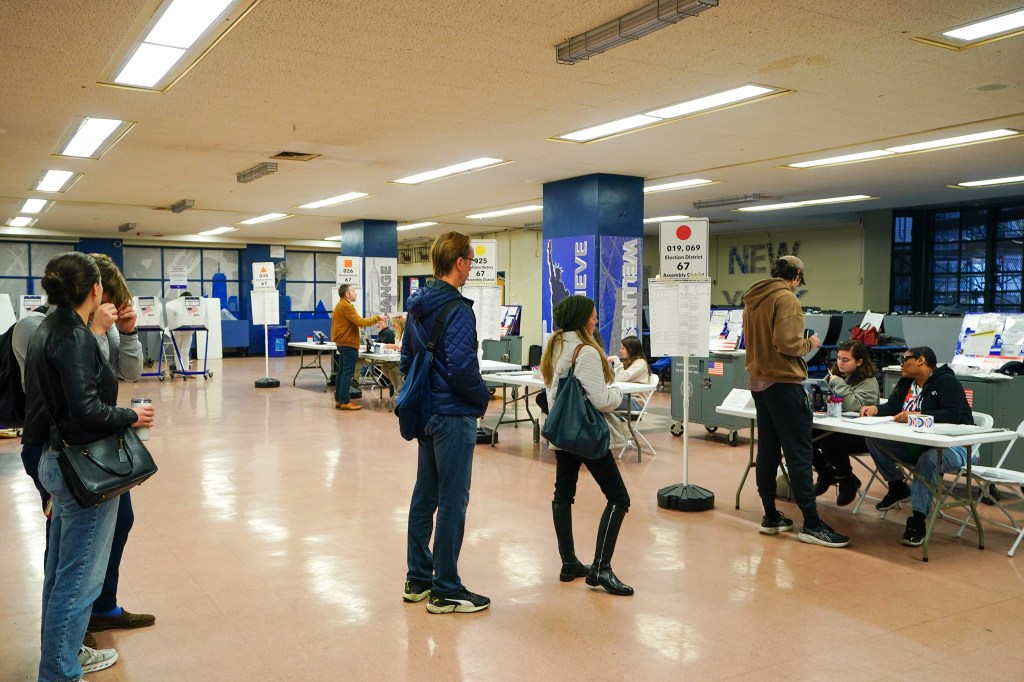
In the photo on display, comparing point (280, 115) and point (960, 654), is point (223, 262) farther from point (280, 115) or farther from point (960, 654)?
point (960, 654)

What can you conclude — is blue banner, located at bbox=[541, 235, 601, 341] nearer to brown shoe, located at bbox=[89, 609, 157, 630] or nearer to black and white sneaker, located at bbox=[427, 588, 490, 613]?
black and white sneaker, located at bbox=[427, 588, 490, 613]

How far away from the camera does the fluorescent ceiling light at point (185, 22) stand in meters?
4.46

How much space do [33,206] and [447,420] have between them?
13.3 meters

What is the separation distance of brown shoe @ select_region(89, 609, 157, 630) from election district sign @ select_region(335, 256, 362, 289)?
34.9 feet

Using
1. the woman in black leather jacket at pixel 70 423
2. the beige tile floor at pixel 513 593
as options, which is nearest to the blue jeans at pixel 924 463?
the beige tile floor at pixel 513 593

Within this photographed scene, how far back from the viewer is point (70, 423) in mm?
2938

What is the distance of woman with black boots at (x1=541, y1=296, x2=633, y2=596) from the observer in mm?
4164

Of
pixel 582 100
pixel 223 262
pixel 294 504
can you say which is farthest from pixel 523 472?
pixel 223 262

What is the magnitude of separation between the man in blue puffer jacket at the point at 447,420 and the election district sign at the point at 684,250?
2296 millimetres

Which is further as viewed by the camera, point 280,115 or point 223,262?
point 223,262

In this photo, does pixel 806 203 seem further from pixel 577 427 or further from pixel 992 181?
pixel 577 427

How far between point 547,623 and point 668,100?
13.5ft

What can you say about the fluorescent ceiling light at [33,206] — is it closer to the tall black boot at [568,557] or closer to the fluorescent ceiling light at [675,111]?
the fluorescent ceiling light at [675,111]

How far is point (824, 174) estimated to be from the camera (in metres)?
10.1
